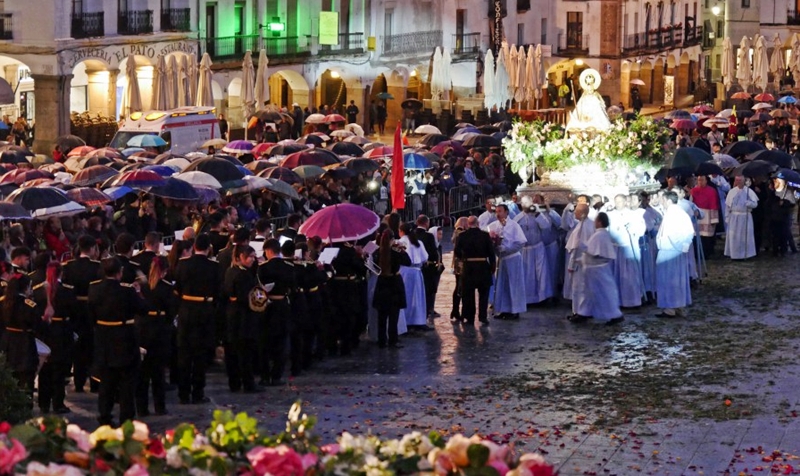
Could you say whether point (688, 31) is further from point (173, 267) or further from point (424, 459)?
point (424, 459)

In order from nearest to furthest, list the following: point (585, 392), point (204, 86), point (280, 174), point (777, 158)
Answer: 1. point (585, 392)
2. point (280, 174)
3. point (777, 158)
4. point (204, 86)

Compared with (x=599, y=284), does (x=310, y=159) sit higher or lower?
higher

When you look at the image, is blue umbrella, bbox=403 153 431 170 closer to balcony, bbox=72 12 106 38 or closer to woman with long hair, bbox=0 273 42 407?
woman with long hair, bbox=0 273 42 407

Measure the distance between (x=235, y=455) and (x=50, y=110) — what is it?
121ft

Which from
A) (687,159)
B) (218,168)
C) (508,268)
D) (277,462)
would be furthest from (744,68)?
(277,462)

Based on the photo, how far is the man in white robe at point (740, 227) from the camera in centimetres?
2888

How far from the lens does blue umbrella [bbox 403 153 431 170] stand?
105 ft

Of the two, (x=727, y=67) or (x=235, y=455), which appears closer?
(x=235, y=455)

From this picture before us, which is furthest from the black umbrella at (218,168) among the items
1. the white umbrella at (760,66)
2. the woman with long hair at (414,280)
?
the white umbrella at (760,66)

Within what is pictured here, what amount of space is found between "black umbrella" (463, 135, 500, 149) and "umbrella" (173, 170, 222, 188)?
Result: 467 inches

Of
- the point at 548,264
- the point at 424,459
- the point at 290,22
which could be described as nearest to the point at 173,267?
the point at 548,264

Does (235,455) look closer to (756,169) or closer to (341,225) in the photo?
(341,225)

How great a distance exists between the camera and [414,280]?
21.6 m

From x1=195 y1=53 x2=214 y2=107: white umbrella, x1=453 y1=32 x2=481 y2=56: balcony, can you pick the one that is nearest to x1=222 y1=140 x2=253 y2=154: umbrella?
x1=195 y1=53 x2=214 y2=107: white umbrella
